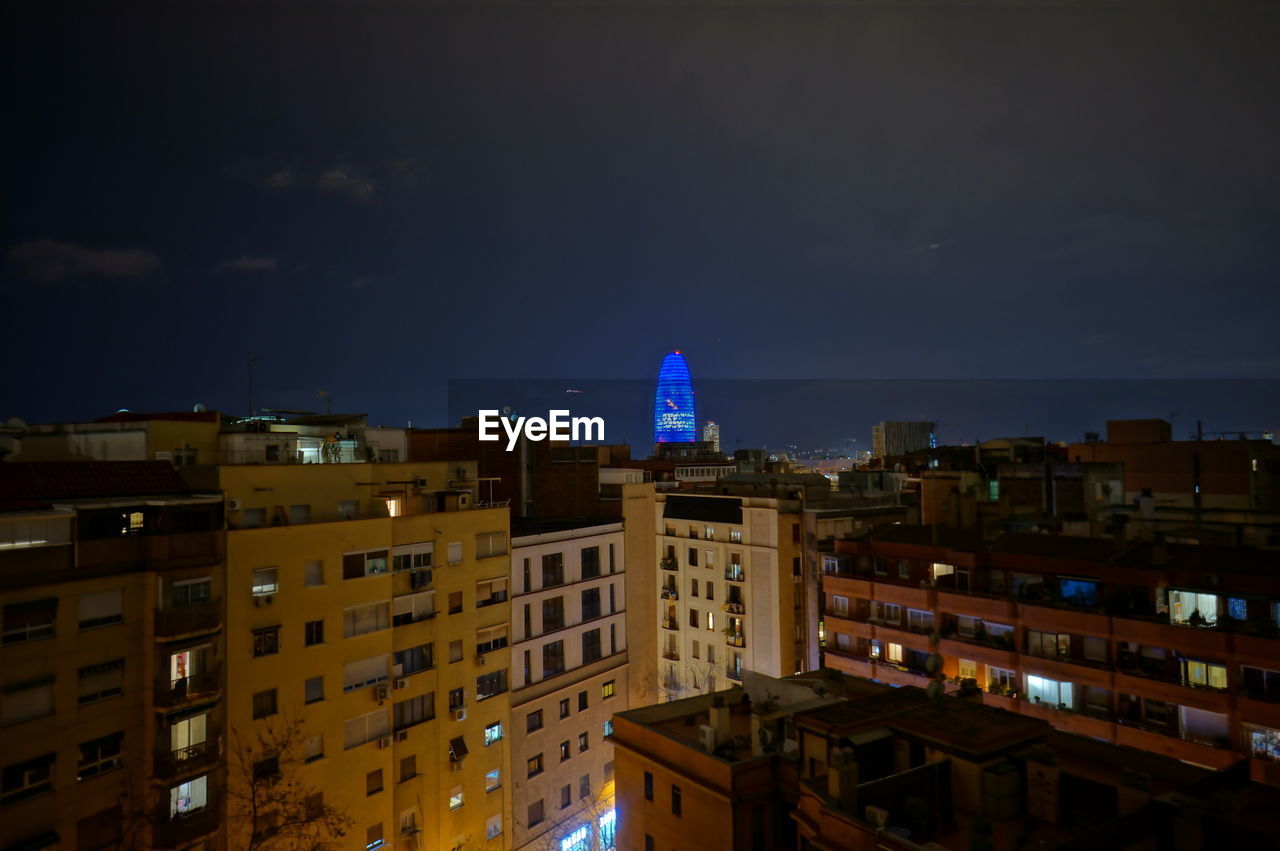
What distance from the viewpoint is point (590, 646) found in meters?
38.0

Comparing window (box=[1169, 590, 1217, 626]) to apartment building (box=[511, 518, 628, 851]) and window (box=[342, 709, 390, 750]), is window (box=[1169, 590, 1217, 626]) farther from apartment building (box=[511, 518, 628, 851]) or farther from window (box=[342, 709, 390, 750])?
window (box=[342, 709, 390, 750])

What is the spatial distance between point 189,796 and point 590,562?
2106 centimetres

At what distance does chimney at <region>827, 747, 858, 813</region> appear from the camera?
41.8 ft

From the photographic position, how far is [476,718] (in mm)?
30328

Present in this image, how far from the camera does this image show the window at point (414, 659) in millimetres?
27734

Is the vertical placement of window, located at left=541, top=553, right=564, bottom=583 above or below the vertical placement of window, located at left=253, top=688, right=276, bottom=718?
above

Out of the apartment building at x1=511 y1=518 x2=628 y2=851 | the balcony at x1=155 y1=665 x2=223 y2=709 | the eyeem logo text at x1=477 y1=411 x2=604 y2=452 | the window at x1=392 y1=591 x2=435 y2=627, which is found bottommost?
the apartment building at x1=511 y1=518 x2=628 y2=851

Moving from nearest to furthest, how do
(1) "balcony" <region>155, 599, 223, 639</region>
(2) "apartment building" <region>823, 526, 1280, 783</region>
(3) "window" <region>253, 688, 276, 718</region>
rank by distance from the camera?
(1) "balcony" <region>155, 599, 223, 639</region> < (3) "window" <region>253, 688, 276, 718</region> < (2) "apartment building" <region>823, 526, 1280, 783</region>

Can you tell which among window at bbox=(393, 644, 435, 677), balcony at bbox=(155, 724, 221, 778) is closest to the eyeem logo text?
window at bbox=(393, 644, 435, 677)

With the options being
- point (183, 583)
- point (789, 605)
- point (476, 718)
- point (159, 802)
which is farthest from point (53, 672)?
point (789, 605)

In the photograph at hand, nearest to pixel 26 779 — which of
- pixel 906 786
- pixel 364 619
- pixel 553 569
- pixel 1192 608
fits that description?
pixel 364 619

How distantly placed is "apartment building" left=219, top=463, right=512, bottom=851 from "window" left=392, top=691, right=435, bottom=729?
7cm

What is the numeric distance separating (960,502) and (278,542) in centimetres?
4003

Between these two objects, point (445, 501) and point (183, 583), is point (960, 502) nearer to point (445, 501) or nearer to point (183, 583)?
point (445, 501)
